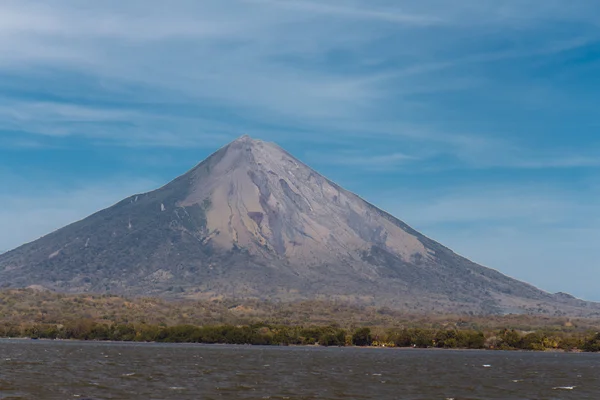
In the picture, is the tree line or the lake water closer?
the lake water

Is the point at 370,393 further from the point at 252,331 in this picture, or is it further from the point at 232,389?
the point at 252,331

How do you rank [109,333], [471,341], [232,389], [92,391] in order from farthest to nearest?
[109,333], [471,341], [232,389], [92,391]

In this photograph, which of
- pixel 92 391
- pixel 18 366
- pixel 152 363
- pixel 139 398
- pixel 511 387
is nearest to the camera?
pixel 139 398

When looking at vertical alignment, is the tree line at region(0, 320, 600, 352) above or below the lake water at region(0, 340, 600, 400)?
above

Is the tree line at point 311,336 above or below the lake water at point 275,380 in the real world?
above

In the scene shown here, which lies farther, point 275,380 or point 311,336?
point 311,336

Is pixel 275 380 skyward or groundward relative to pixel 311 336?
groundward

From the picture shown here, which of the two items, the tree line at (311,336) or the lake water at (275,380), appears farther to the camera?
the tree line at (311,336)

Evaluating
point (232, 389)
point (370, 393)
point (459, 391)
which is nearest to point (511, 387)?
point (459, 391)
